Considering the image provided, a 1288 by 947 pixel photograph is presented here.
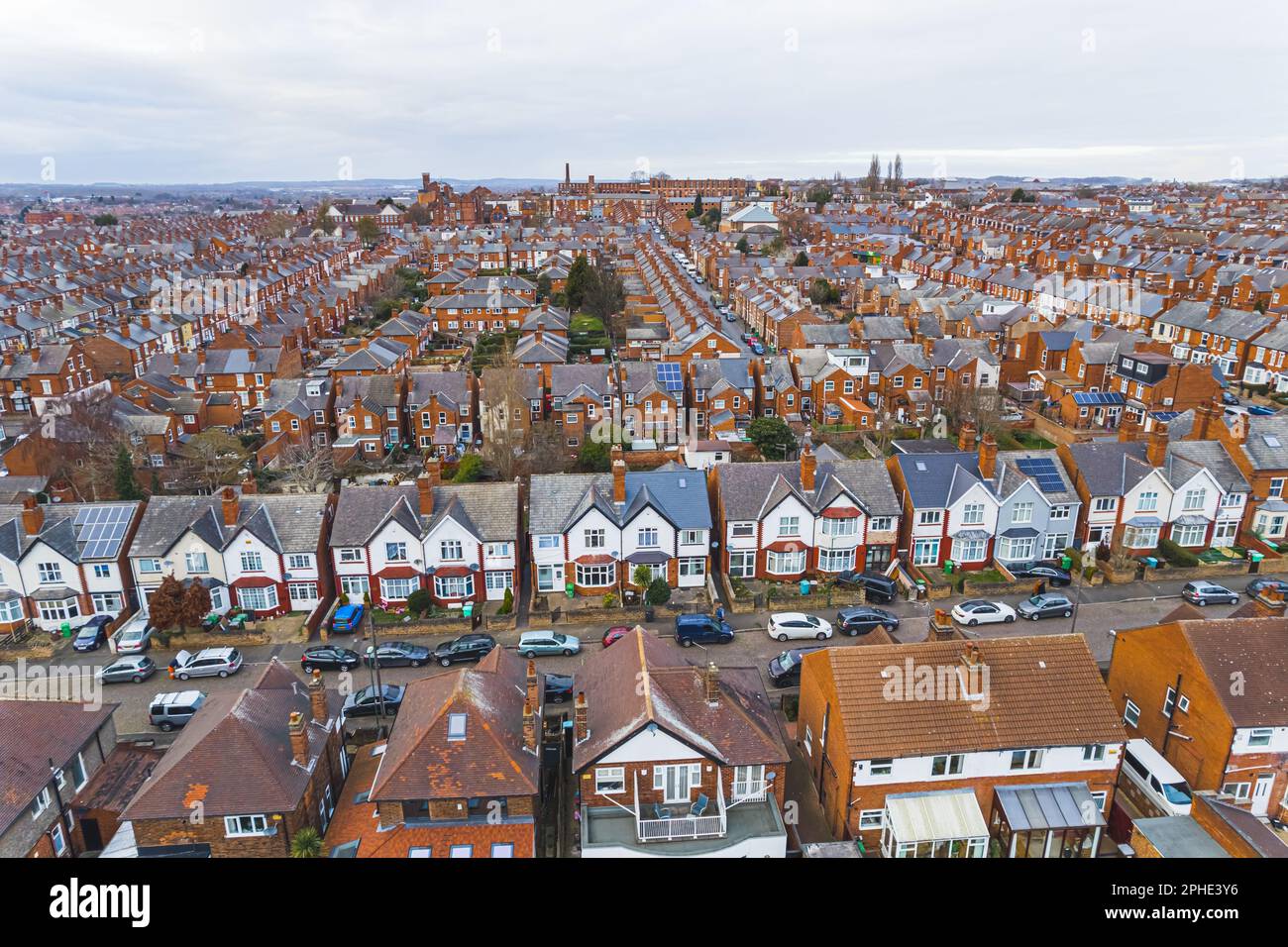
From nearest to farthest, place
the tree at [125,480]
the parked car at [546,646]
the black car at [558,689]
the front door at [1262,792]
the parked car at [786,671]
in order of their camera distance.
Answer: the front door at [1262,792]
the black car at [558,689]
the parked car at [786,671]
the parked car at [546,646]
the tree at [125,480]

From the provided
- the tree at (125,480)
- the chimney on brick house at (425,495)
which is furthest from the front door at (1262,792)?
the tree at (125,480)

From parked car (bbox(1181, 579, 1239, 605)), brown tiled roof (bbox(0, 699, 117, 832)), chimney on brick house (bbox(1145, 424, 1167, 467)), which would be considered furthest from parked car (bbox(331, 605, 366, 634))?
chimney on brick house (bbox(1145, 424, 1167, 467))

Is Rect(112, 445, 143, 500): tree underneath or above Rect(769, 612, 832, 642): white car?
above

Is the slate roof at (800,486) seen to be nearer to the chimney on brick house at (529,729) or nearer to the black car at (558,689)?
Answer: the black car at (558,689)

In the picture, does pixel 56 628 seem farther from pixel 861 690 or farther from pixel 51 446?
pixel 861 690

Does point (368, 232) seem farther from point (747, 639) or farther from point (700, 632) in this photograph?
point (747, 639)

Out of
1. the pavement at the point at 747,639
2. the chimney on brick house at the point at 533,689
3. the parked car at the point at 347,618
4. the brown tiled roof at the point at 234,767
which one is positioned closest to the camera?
the brown tiled roof at the point at 234,767

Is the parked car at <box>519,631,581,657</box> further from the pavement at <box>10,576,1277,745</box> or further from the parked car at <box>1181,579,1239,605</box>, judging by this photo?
the parked car at <box>1181,579,1239,605</box>

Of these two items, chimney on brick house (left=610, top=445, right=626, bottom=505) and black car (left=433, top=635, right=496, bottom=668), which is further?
chimney on brick house (left=610, top=445, right=626, bottom=505)
